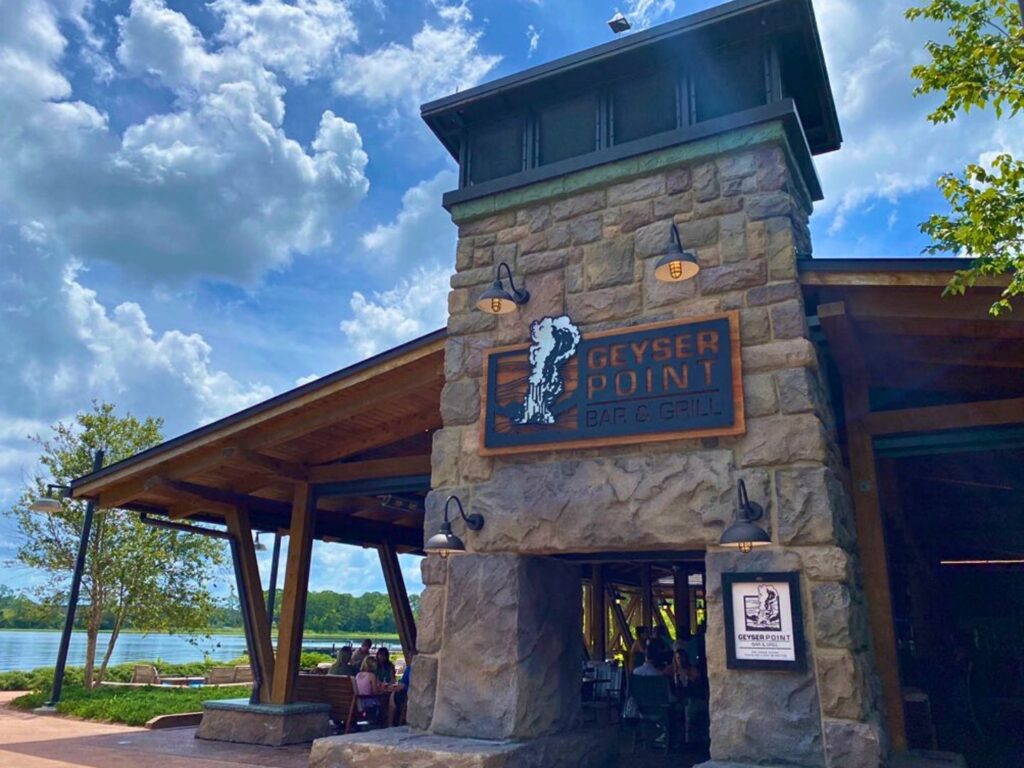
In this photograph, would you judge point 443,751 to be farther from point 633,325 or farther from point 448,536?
point 633,325

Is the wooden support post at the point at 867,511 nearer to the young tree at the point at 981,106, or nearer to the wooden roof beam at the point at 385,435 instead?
the young tree at the point at 981,106

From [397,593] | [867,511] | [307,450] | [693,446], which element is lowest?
[397,593]

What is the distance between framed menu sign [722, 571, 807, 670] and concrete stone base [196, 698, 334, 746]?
550cm

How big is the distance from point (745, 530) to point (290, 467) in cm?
571

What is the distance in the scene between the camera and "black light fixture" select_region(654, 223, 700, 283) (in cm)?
478

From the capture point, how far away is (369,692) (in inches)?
333

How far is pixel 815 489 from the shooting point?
435 centimetres

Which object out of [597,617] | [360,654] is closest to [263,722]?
[360,654]

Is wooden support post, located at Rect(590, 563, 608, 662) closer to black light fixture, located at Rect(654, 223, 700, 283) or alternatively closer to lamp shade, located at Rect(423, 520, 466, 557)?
lamp shade, located at Rect(423, 520, 466, 557)

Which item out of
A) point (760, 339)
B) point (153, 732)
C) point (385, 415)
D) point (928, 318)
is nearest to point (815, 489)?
point (760, 339)

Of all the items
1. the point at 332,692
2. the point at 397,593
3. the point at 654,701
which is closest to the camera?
the point at 654,701

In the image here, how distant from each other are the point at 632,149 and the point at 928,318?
2331mm

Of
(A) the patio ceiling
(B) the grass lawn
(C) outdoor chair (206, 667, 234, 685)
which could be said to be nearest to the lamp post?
(B) the grass lawn

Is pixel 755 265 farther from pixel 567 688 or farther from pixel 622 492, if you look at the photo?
pixel 567 688
